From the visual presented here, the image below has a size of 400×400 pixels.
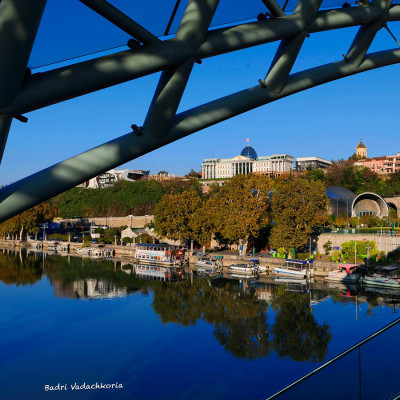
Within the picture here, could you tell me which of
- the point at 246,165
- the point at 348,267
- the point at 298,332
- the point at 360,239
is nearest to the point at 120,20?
the point at 298,332

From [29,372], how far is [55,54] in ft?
46.3

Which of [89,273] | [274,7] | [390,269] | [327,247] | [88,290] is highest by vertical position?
[274,7]

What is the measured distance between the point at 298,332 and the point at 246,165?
89214 millimetres

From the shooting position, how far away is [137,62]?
2279mm

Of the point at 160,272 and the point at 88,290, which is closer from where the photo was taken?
the point at 88,290

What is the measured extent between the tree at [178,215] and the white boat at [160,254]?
134 cm

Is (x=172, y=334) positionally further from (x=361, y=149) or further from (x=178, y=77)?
(x=361, y=149)

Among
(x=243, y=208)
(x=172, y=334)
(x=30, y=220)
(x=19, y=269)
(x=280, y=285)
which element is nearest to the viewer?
(x=172, y=334)

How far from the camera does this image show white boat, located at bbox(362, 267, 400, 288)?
25936 mm

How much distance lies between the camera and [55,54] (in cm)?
273

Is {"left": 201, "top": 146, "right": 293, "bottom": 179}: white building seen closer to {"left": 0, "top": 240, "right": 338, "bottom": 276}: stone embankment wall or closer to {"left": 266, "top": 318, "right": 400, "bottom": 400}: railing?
{"left": 0, "top": 240, "right": 338, "bottom": 276}: stone embankment wall

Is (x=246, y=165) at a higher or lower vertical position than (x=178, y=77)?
higher

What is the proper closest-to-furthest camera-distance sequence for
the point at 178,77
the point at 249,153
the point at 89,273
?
the point at 178,77, the point at 89,273, the point at 249,153

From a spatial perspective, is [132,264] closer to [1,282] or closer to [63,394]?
[1,282]
